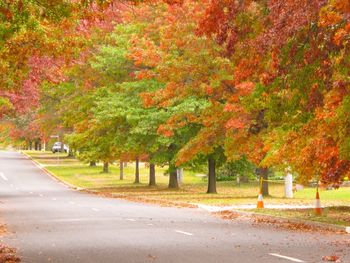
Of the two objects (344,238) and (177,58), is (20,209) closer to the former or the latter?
(177,58)

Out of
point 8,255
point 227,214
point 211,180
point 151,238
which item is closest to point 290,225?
point 227,214

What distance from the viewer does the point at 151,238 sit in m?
18.0

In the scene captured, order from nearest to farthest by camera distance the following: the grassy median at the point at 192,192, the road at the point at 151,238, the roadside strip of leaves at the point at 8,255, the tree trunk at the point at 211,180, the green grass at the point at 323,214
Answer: the roadside strip of leaves at the point at 8,255 < the road at the point at 151,238 < the green grass at the point at 323,214 < the grassy median at the point at 192,192 < the tree trunk at the point at 211,180

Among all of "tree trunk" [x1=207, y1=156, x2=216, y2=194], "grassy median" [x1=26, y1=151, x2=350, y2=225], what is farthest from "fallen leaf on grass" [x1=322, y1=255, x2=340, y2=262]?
"tree trunk" [x1=207, y1=156, x2=216, y2=194]

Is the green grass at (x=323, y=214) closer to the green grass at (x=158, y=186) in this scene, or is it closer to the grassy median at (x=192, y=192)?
the grassy median at (x=192, y=192)

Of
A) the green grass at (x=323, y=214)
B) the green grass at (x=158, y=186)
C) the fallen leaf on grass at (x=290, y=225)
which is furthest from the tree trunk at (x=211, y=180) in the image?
the fallen leaf on grass at (x=290, y=225)

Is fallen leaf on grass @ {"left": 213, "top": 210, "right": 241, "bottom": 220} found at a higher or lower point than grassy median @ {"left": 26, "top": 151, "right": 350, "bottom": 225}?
lower

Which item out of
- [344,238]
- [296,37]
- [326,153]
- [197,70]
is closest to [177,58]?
[197,70]

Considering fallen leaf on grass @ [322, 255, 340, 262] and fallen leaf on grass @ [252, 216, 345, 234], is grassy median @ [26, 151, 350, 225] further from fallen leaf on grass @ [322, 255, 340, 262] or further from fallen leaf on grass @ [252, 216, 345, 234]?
fallen leaf on grass @ [322, 255, 340, 262]

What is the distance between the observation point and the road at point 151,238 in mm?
14250

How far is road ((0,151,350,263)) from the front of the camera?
1425cm

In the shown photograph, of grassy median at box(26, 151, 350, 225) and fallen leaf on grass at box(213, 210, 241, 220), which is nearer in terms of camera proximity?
fallen leaf on grass at box(213, 210, 241, 220)

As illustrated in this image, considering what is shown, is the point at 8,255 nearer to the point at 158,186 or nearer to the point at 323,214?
the point at 323,214

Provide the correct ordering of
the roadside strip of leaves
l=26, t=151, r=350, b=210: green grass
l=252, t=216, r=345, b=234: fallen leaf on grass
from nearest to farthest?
1. the roadside strip of leaves
2. l=252, t=216, r=345, b=234: fallen leaf on grass
3. l=26, t=151, r=350, b=210: green grass
